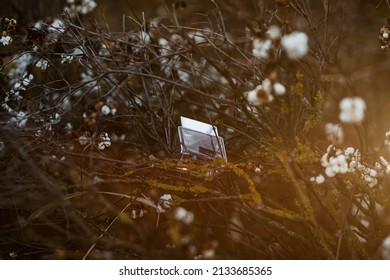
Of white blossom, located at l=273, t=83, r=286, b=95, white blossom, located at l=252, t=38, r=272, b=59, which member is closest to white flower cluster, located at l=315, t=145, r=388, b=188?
white blossom, located at l=273, t=83, r=286, b=95

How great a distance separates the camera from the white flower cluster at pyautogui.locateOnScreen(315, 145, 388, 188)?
4.67 ft

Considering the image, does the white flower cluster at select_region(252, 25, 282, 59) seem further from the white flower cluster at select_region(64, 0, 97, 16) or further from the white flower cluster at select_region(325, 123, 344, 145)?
the white flower cluster at select_region(64, 0, 97, 16)

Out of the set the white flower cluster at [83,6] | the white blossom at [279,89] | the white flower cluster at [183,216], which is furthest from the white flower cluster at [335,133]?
the white flower cluster at [83,6]

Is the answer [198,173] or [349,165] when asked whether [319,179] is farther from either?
[198,173]

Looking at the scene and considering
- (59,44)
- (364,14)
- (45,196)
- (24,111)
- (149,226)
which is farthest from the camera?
(364,14)

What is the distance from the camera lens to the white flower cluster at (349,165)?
4.67 feet

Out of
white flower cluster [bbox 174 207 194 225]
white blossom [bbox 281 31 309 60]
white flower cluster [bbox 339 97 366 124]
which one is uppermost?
white blossom [bbox 281 31 309 60]

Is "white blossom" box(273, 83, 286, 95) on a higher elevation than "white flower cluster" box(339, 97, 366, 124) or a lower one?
higher

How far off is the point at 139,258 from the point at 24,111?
97cm

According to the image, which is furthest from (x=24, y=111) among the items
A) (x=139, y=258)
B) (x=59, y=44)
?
(x=139, y=258)

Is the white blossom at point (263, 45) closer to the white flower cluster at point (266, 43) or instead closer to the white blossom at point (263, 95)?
the white flower cluster at point (266, 43)

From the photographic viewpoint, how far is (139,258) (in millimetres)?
1746

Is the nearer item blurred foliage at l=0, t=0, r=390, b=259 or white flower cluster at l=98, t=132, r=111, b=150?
blurred foliage at l=0, t=0, r=390, b=259
